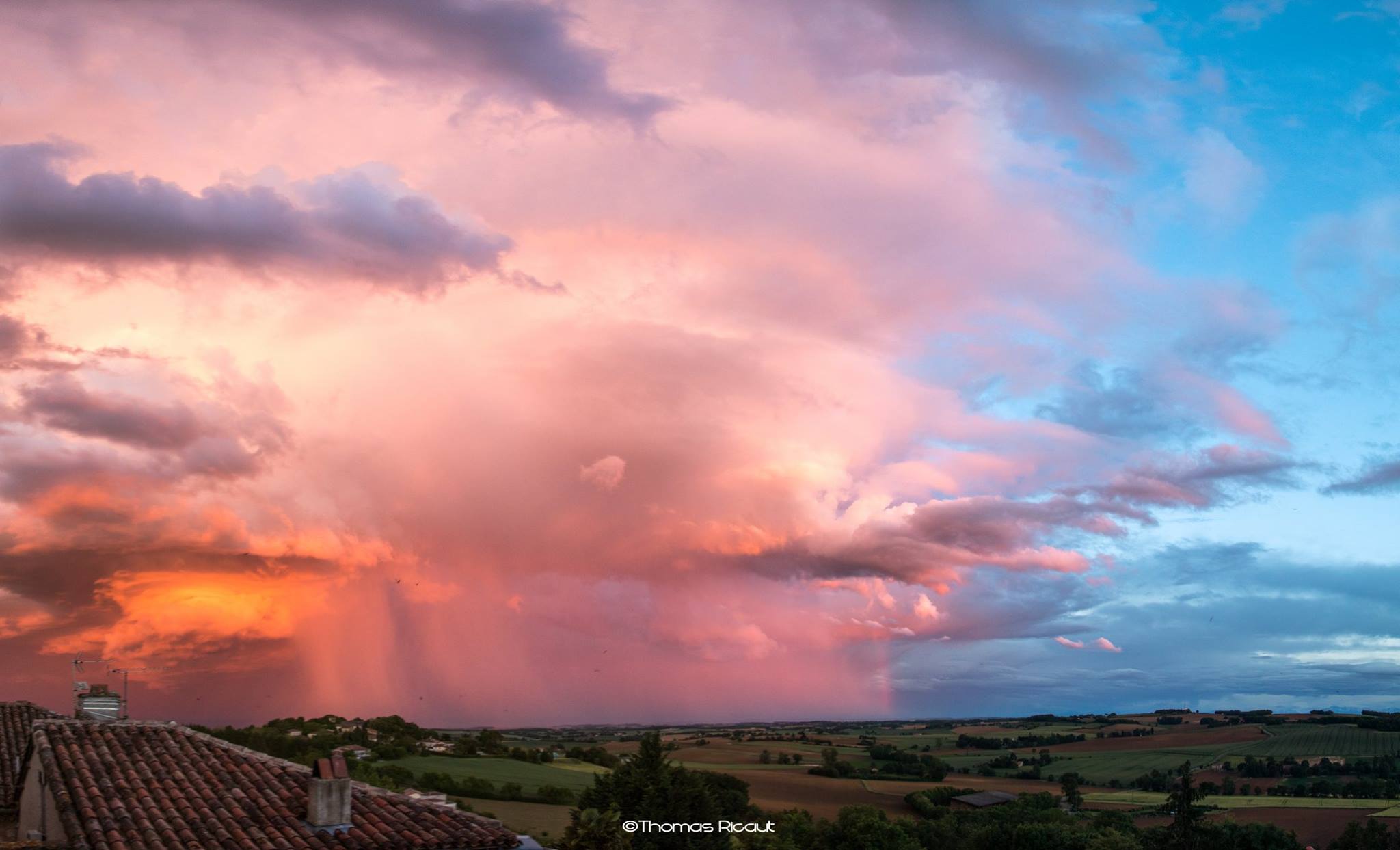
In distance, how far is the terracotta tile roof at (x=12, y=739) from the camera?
28.6m

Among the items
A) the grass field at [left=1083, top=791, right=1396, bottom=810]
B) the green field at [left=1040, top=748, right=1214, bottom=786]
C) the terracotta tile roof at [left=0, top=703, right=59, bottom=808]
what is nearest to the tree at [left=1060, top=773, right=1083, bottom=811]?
the grass field at [left=1083, top=791, right=1396, bottom=810]

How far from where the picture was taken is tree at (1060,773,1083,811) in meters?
Result: 125

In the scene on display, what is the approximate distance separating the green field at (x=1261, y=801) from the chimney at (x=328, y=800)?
391ft

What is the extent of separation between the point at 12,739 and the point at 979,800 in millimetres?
115377

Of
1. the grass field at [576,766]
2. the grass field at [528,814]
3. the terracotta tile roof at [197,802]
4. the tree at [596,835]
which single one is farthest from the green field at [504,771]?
the terracotta tile roof at [197,802]

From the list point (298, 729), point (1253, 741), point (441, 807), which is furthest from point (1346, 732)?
point (441, 807)

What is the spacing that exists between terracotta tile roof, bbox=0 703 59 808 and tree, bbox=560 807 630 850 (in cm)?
2222

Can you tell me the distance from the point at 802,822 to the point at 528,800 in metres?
24.9

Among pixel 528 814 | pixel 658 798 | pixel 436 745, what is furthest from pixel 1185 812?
pixel 436 745

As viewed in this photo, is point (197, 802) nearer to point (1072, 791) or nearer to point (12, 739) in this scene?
point (12, 739)

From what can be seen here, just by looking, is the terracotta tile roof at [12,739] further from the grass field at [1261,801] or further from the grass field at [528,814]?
the grass field at [1261,801]

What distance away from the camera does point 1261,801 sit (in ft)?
399

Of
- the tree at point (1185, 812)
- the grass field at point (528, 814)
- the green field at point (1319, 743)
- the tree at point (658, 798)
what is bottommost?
the green field at point (1319, 743)

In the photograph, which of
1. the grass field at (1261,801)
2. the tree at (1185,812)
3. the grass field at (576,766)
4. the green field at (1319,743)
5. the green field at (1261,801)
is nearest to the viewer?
the tree at (1185,812)
